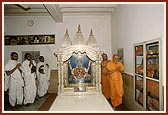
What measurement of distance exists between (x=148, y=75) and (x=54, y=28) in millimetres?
3240

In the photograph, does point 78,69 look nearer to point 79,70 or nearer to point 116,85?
point 79,70

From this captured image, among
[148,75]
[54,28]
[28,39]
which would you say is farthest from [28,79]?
[148,75]

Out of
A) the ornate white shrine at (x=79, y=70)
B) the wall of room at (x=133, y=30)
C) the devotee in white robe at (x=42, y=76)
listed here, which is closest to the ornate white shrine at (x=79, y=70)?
the ornate white shrine at (x=79, y=70)

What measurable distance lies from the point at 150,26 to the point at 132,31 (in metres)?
0.79

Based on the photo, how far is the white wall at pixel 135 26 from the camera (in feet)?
7.00

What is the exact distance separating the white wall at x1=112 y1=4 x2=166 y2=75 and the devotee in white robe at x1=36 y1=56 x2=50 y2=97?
175 cm

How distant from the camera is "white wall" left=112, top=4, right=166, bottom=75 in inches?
84.0

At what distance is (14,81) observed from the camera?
3.45 meters

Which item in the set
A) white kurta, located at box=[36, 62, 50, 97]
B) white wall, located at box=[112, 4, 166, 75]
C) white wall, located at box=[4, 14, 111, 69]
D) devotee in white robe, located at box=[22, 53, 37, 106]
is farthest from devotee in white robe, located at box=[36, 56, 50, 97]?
white wall, located at box=[112, 4, 166, 75]

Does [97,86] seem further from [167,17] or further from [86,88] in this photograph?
[167,17]

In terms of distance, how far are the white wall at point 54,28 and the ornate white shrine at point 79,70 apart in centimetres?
190

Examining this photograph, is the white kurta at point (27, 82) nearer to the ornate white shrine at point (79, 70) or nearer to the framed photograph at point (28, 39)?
the ornate white shrine at point (79, 70)

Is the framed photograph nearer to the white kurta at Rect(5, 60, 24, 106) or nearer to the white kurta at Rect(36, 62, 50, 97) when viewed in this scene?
the white kurta at Rect(36, 62, 50, 97)

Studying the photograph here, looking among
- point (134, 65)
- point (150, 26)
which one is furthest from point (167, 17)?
point (134, 65)
